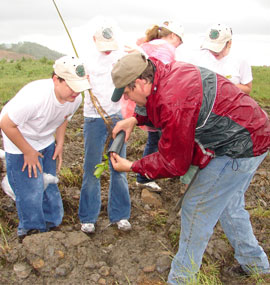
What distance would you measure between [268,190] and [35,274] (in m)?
3.02

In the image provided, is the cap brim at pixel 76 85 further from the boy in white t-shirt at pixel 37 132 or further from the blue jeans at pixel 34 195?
the blue jeans at pixel 34 195

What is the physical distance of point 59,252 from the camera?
8.92 ft

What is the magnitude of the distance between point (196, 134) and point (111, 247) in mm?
1523

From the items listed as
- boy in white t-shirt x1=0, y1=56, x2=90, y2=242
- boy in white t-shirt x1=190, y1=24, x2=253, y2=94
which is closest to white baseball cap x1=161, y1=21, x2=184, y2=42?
boy in white t-shirt x1=190, y1=24, x2=253, y2=94

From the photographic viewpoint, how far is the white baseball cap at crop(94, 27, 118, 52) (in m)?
2.96

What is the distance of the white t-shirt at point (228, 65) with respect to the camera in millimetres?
3588

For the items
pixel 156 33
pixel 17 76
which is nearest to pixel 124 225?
pixel 156 33

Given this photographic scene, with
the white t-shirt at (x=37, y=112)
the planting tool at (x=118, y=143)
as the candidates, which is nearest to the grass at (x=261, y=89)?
the planting tool at (x=118, y=143)

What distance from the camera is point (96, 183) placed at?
321cm

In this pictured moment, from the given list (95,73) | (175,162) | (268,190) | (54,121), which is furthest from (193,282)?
(268,190)

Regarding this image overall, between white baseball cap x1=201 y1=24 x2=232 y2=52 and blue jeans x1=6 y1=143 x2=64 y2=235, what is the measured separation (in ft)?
6.12

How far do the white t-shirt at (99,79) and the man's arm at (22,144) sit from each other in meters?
0.60

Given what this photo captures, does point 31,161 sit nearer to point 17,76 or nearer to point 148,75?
point 148,75

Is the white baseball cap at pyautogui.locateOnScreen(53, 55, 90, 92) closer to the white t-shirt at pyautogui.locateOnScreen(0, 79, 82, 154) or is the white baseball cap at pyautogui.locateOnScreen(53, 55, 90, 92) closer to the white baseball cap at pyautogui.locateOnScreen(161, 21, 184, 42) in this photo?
the white t-shirt at pyautogui.locateOnScreen(0, 79, 82, 154)
